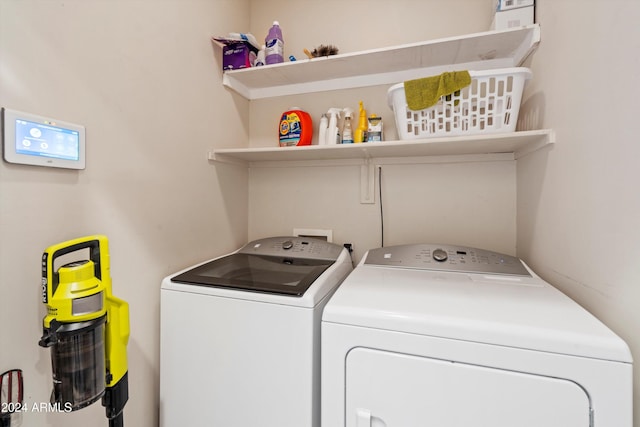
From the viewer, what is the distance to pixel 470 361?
758mm

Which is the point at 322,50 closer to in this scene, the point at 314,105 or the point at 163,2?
the point at 314,105

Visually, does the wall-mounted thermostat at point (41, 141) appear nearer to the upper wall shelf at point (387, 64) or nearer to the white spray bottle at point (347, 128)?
the upper wall shelf at point (387, 64)

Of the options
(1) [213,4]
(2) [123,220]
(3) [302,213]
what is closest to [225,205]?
(3) [302,213]

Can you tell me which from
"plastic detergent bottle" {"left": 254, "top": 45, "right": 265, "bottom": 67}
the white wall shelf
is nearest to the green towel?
the white wall shelf

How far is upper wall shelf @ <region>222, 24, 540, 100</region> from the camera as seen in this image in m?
1.35

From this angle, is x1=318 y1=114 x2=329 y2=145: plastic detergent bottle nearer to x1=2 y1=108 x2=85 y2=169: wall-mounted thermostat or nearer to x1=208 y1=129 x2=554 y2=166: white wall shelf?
x1=208 y1=129 x2=554 y2=166: white wall shelf

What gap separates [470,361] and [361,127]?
129 centimetres

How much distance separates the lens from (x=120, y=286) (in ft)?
3.68

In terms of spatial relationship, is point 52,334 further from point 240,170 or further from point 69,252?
point 240,170

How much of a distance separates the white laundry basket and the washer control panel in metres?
0.71

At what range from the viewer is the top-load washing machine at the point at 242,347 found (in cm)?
99

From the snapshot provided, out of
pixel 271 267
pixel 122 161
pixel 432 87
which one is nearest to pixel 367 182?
A: pixel 432 87

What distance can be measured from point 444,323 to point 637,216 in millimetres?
561

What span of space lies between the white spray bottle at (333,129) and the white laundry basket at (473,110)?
415mm
